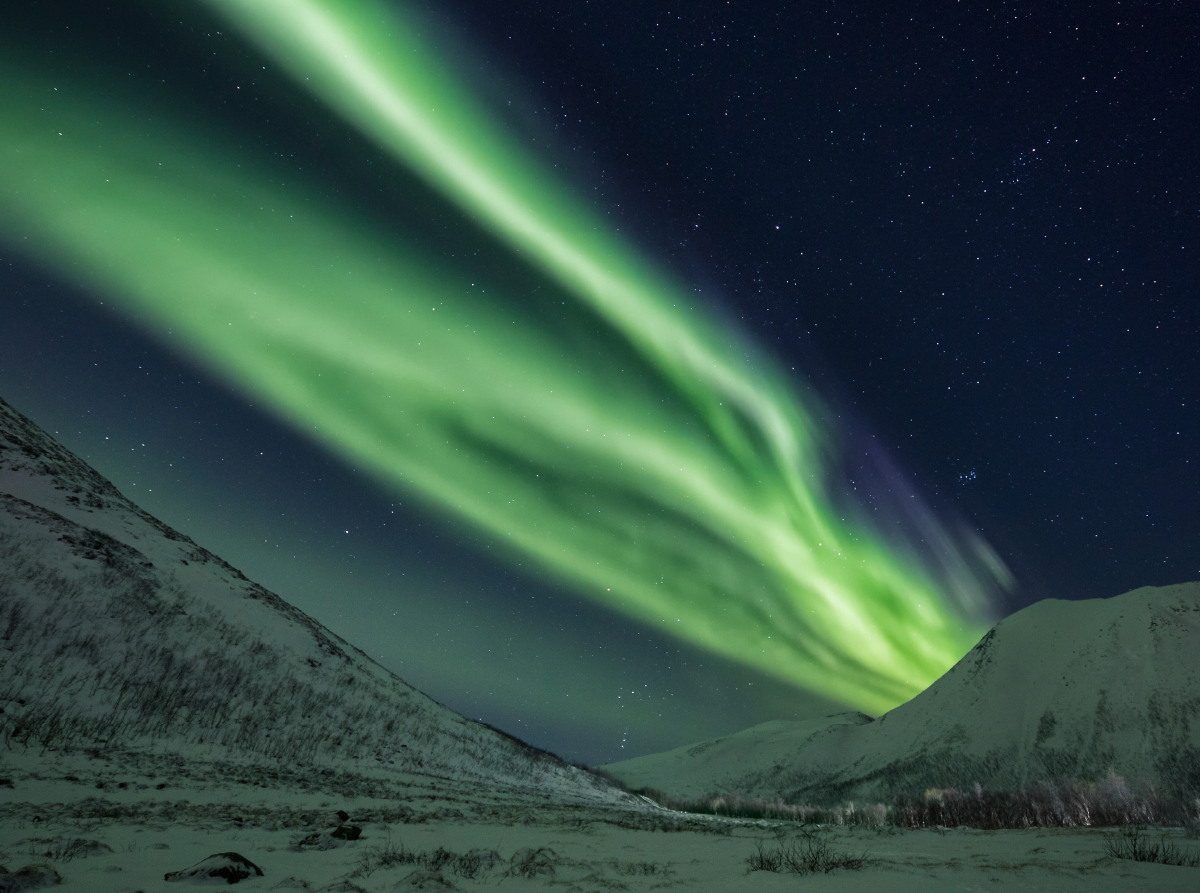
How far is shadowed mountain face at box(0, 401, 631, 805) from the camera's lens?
15.8 m

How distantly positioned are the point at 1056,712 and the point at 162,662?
7473 cm

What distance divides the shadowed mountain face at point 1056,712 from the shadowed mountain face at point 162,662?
153ft

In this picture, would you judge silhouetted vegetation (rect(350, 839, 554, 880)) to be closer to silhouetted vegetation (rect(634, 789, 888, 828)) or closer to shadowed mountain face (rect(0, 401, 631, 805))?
shadowed mountain face (rect(0, 401, 631, 805))

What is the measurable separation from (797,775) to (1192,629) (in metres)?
60.4

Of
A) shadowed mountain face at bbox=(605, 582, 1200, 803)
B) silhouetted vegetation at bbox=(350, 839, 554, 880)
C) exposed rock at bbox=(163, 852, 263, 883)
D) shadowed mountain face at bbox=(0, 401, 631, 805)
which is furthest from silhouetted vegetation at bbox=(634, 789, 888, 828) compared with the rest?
shadowed mountain face at bbox=(605, 582, 1200, 803)

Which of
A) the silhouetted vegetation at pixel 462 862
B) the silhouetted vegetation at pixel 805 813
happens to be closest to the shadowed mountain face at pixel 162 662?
the silhouetted vegetation at pixel 805 813

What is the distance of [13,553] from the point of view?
19.9 meters

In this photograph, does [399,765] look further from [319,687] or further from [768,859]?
[768,859]

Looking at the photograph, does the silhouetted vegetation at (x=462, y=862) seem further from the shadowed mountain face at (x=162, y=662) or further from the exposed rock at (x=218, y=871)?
the shadowed mountain face at (x=162, y=662)

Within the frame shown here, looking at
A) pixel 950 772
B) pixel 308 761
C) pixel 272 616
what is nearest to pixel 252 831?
pixel 308 761

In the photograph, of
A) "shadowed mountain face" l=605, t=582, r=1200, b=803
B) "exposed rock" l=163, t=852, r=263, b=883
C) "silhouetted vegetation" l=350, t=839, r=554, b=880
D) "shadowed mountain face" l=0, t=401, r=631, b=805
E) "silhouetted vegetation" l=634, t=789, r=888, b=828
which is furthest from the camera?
"shadowed mountain face" l=605, t=582, r=1200, b=803

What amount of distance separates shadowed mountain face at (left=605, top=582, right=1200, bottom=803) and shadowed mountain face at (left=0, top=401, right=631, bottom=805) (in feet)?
153

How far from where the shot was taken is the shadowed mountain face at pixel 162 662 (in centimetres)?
1576

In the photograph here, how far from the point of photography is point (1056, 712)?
177ft
